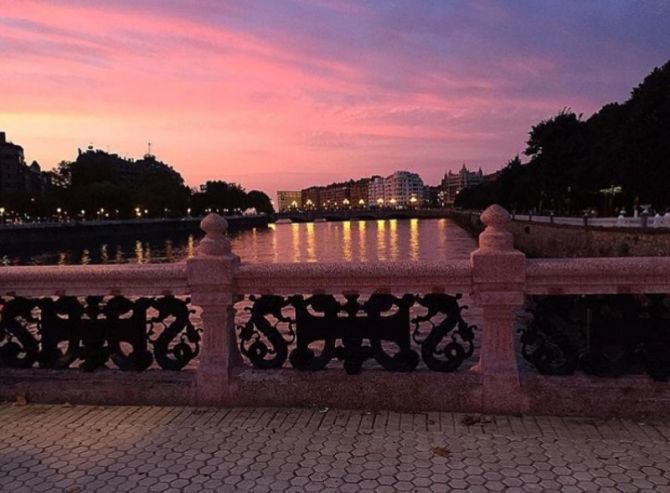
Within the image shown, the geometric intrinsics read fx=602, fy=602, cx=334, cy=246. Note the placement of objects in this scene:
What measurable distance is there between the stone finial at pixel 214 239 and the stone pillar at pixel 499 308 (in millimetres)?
2348

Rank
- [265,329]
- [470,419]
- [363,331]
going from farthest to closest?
1. [265,329]
2. [363,331]
3. [470,419]

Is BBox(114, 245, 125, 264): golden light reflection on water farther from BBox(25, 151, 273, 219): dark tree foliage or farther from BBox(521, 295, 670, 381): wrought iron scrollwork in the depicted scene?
BBox(521, 295, 670, 381): wrought iron scrollwork

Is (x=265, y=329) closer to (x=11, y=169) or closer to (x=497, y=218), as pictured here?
(x=497, y=218)

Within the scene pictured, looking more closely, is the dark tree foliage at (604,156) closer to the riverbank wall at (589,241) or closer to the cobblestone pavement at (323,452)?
the riverbank wall at (589,241)

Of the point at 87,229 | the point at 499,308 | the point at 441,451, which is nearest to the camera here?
the point at 441,451

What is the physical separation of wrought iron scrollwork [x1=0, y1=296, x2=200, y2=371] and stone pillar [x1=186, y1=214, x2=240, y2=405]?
27cm

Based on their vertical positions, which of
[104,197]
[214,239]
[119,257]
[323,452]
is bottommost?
[119,257]

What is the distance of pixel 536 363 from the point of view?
5531mm

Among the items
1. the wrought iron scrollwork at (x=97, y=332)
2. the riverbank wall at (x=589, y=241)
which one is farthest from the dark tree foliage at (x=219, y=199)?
the wrought iron scrollwork at (x=97, y=332)

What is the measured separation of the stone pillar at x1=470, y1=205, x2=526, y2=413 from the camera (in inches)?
210

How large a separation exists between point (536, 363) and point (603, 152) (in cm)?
4929

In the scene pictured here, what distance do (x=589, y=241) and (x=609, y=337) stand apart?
3111 centimetres

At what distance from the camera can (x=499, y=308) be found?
212 inches

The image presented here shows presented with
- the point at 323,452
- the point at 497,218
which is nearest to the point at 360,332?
the point at 323,452
